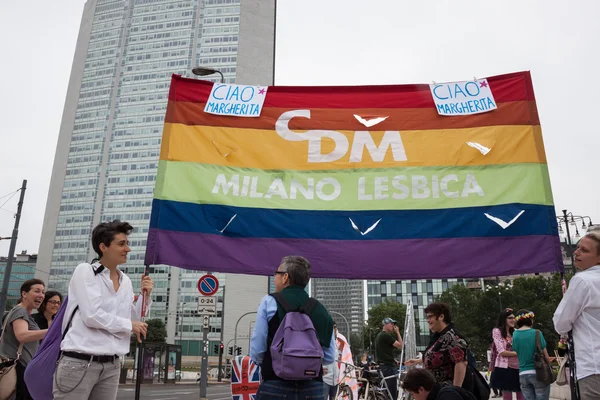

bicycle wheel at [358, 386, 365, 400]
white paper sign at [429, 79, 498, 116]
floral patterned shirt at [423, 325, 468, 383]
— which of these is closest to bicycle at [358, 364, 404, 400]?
bicycle wheel at [358, 386, 365, 400]

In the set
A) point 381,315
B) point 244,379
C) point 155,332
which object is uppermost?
point 381,315

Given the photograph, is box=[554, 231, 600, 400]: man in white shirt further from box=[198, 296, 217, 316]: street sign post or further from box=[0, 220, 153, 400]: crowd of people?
box=[198, 296, 217, 316]: street sign post

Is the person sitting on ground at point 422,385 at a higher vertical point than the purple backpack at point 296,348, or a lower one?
lower

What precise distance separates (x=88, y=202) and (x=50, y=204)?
1001cm

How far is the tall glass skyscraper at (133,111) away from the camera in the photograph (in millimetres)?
99500

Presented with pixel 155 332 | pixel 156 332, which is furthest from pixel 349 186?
pixel 155 332

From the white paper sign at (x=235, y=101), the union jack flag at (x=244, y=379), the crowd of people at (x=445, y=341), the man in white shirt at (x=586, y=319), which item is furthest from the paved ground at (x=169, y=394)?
the man in white shirt at (x=586, y=319)

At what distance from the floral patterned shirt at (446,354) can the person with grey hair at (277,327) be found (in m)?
1.63

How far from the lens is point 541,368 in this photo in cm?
645

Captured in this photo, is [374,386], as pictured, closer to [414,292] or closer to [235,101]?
[235,101]

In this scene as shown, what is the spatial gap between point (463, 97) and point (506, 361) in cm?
402

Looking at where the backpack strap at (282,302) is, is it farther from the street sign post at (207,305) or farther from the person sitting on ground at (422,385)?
the street sign post at (207,305)

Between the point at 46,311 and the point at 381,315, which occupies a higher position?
the point at 381,315

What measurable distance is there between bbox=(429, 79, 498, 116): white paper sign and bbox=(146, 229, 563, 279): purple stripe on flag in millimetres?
1425
